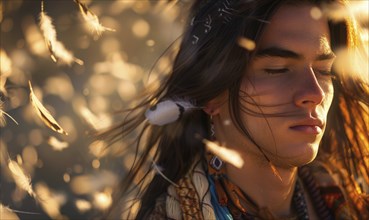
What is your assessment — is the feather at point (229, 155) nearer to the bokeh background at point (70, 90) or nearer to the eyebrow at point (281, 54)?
the eyebrow at point (281, 54)

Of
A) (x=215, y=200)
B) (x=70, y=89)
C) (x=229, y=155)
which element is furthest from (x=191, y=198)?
(x=70, y=89)

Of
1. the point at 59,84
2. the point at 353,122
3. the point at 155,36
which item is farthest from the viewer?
the point at 59,84

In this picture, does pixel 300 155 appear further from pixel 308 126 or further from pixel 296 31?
pixel 296 31

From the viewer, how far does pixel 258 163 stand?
252 centimetres

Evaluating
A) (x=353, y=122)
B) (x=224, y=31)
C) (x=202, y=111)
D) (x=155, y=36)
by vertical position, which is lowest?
(x=155, y=36)

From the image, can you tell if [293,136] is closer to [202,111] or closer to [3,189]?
[202,111]

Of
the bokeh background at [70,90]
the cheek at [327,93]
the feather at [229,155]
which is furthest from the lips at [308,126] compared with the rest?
the bokeh background at [70,90]

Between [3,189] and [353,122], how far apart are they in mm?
2510

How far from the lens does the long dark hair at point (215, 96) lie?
7.92 feet

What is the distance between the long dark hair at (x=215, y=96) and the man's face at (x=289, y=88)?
5 centimetres

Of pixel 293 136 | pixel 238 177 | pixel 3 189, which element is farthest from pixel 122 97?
pixel 293 136

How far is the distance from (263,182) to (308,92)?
492 mm

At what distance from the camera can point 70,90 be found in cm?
530

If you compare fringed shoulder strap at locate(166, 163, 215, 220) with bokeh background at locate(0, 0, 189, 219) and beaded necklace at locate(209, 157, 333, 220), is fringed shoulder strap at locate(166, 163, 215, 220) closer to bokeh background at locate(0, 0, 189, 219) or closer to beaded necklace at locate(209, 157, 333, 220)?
beaded necklace at locate(209, 157, 333, 220)
